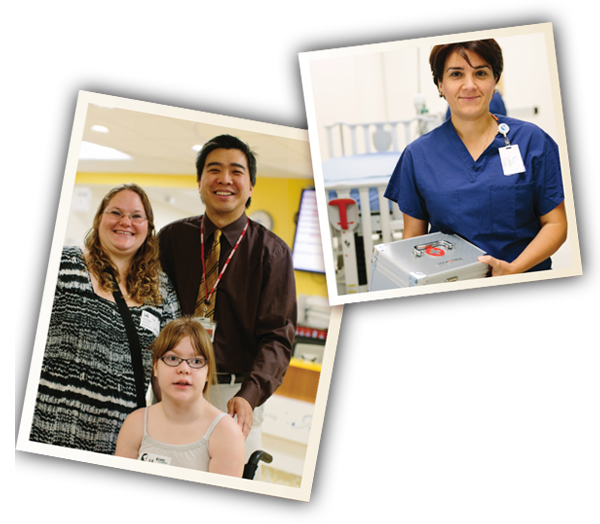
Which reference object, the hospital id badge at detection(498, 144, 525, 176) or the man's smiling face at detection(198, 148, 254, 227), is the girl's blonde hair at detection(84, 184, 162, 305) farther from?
the hospital id badge at detection(498, 144, 525, 176)

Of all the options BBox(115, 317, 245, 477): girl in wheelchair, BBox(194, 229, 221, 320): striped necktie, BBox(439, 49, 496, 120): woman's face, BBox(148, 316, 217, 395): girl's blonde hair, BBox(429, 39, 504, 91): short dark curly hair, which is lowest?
BBox(115, 317, 245, 477): girl in wheelchair

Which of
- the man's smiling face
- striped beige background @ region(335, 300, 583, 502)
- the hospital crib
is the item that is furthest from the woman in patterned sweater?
striped beige background @ region(335, 300, 583, 502)

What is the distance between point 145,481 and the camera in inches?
46.6

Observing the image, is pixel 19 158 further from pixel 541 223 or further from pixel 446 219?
pixel 541 223

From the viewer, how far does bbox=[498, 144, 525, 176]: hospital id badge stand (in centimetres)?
110

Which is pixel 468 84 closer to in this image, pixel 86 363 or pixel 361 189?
pixel 361 189

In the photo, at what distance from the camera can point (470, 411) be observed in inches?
46.1

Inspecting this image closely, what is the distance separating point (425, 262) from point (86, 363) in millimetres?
815

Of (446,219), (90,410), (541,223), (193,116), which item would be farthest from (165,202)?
(541,223)

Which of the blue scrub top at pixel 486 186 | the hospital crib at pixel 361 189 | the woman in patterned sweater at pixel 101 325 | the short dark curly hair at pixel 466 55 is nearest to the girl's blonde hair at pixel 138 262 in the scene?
the woman in patterned sweater at pixel 101 325

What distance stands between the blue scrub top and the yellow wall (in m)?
0.22

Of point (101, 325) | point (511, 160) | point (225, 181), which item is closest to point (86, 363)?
point (101, 325)

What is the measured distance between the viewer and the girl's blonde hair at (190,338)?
1163mm

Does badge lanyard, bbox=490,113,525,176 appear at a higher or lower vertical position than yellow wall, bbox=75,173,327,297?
higher
